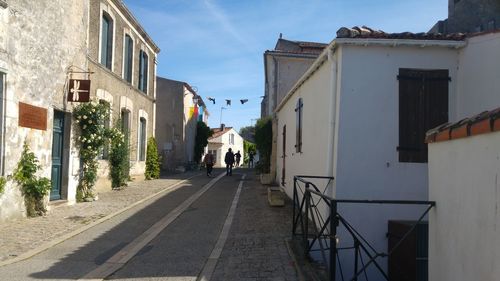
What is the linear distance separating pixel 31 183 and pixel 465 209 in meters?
8.25

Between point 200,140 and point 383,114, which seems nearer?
point 383,114

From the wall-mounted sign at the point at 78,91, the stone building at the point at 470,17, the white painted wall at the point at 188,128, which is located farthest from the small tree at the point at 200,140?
the wall-mounted sign at the point at 78,91

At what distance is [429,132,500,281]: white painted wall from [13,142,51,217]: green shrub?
302 inches

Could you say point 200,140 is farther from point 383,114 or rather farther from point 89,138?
point 383,114

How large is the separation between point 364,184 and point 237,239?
2.43 m

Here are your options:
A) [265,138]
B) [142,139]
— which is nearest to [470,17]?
[265,138]

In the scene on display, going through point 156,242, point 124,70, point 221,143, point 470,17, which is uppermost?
point 470,17

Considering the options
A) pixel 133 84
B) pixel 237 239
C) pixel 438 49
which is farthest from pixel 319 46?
pixel 237 239

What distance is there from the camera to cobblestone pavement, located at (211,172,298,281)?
6236mm

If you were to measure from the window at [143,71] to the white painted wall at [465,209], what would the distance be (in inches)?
638

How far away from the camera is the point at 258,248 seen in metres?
7.70

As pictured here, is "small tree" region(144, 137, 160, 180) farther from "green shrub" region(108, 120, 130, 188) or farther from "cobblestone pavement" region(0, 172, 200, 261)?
"cobblestone pavement" region(0, 172, 200, 261)

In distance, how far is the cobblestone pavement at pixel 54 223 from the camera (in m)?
7.52

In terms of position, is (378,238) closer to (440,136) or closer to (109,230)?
(440,136)
